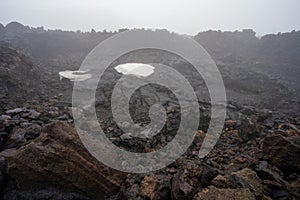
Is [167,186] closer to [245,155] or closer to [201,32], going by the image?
[245,155]

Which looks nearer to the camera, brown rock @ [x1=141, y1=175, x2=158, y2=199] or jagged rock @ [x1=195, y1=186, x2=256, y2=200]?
jagged rock @ [x1=195, y1=186, x2=256, y2=200]

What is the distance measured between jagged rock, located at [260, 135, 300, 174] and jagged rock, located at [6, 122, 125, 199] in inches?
105

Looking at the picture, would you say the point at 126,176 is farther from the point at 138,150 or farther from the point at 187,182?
the point at 187,182

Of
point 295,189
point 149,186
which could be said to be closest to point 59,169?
point 149,186

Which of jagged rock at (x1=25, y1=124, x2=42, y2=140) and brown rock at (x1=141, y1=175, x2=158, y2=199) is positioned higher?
jagged rock at (x1=25, y1=124, x2=42, y2=140)

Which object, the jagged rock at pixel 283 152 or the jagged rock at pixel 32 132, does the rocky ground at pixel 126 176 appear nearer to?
the jagged rock at pixel 283 152

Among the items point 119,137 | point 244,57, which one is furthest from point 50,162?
point 244,57

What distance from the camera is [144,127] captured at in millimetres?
5500

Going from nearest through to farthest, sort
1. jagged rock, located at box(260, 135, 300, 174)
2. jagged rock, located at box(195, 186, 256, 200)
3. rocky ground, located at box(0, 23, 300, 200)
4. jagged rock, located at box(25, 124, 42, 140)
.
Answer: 1. jagged rock, located at box(195, 186, 256, 200)
2. rocky ground, located at box(0, 23, 300, 200)
3. jagged rock, located at box(260, 135, 300, 174)
4. jagged rock, located at box(25, 124, 42, 140)

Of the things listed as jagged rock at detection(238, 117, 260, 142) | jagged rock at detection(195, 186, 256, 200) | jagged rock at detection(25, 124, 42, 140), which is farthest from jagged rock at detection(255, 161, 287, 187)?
jagged rock at detection(25, 124, 42, 140)

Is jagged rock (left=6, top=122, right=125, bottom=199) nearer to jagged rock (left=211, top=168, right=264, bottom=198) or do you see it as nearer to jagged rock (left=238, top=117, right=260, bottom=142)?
jagged rock (left=211, top=168, right=264, bottom=198)

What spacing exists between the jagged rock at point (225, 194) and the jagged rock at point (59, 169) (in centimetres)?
142

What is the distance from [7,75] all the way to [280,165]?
32.2 ft

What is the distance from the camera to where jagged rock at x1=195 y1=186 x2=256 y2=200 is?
8.71ft
